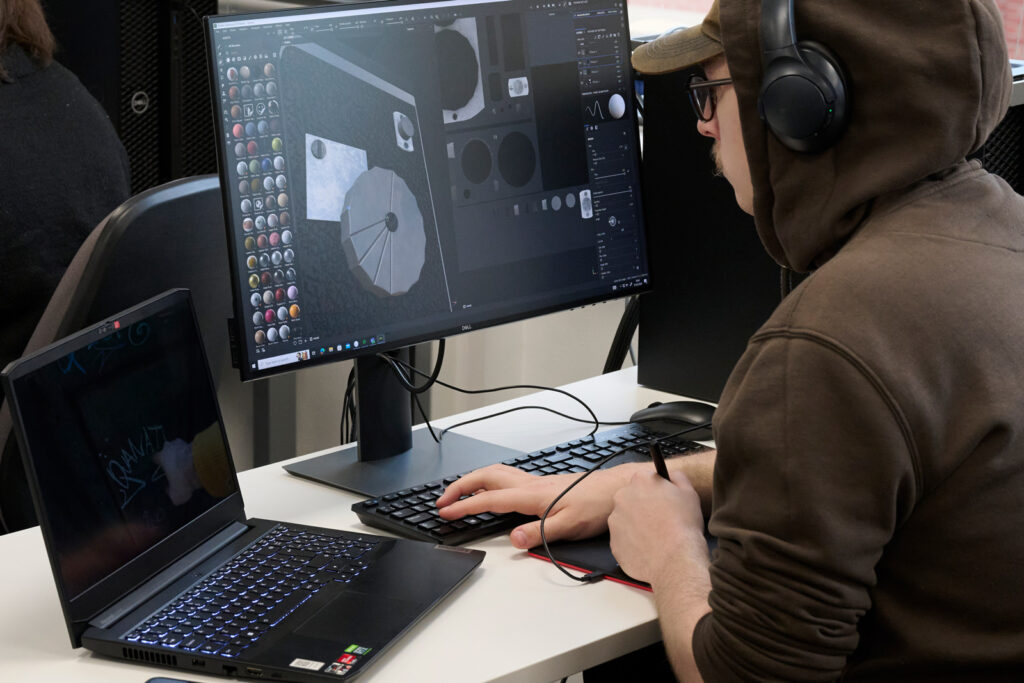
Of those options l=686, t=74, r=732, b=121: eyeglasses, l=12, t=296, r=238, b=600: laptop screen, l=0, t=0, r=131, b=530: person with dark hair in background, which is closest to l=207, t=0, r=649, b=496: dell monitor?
l=12, t=296, r=238, b=600: laptop screen

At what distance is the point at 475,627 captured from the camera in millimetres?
1027

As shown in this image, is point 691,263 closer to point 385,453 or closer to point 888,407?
point 385,453

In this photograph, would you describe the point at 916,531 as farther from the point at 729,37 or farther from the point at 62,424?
the point at 62,424

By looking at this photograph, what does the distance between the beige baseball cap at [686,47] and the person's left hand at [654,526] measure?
0.40 meters

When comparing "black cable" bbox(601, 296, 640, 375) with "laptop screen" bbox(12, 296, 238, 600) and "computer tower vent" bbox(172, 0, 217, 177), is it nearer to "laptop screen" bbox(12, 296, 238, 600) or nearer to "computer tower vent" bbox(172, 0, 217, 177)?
"computer tower vent" bbox(172, 0, 217, 177)

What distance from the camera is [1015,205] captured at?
0.98 metres

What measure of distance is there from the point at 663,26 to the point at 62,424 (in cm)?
170

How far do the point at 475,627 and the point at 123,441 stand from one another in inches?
13.5

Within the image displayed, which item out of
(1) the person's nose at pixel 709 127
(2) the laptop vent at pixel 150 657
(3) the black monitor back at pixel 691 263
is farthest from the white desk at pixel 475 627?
(3) the black monitor back at pixel 691 263

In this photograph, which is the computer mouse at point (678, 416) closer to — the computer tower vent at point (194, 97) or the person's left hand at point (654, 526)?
the person's left hand at point (654, 526)

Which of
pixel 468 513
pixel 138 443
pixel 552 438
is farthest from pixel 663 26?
pixel 138 443

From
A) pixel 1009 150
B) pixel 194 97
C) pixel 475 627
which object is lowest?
pixel 475 627

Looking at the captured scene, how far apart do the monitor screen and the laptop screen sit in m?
0.12

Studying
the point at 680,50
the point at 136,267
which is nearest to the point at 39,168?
the point at 136,267
